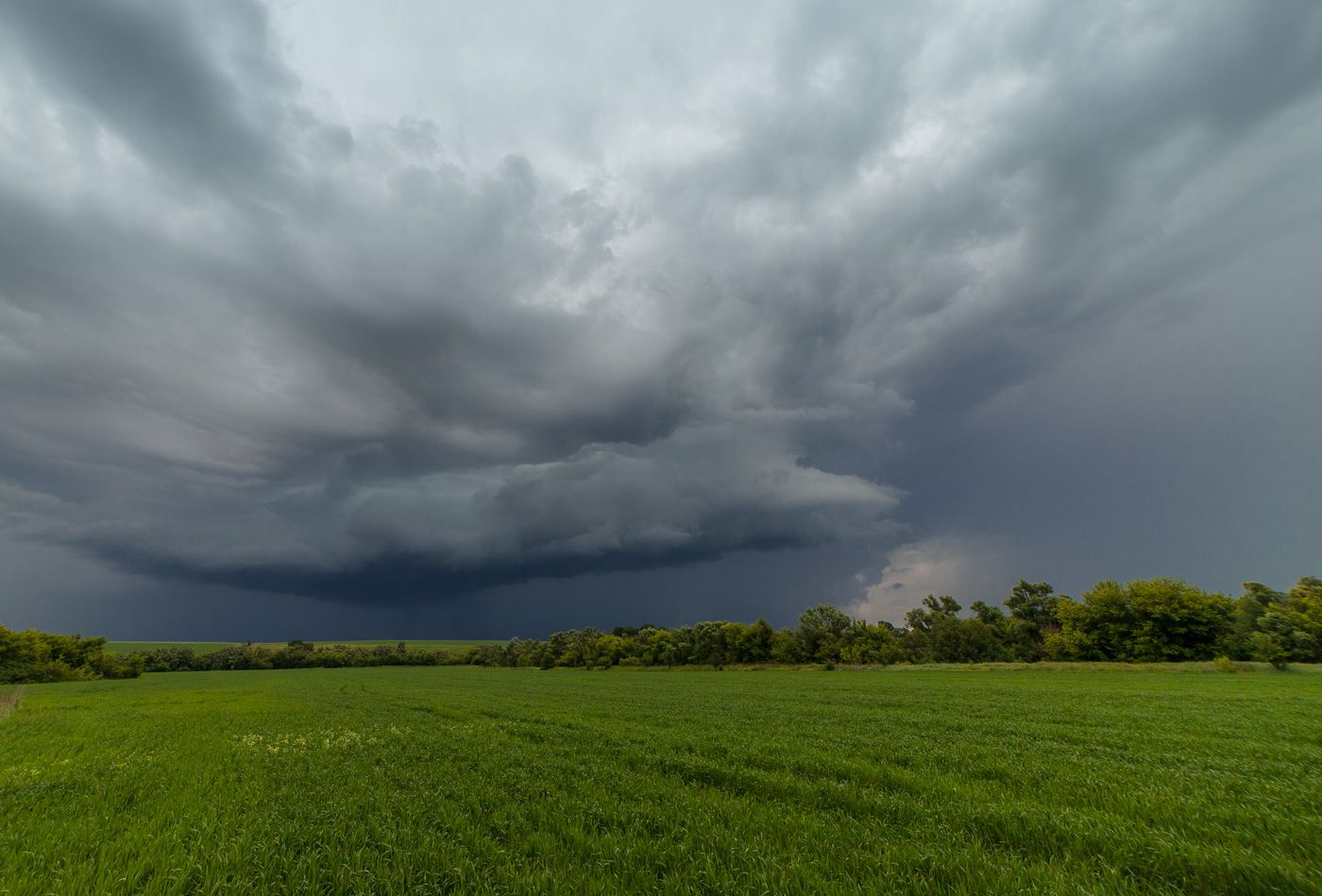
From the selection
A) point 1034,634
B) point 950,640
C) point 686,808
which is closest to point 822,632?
point 950,640

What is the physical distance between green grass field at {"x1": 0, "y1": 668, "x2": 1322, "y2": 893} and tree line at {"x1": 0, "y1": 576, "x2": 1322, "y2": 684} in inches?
2857

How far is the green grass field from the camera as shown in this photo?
299 inches

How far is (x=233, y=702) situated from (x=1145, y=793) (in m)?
60.7

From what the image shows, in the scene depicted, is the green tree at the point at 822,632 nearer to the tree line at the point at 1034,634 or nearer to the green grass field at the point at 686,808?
the tree line at the point at 1034,634

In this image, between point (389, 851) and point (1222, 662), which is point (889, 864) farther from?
point (1222, 662)

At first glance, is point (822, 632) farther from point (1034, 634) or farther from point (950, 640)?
point (1034, 634)

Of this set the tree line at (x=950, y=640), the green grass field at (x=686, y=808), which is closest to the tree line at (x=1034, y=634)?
the tree line at (x=950, y=640)

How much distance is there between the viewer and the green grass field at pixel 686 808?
7.59 m

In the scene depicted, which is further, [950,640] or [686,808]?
[950,640]

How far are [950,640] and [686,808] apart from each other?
379 feet

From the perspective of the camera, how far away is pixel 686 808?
1090cm

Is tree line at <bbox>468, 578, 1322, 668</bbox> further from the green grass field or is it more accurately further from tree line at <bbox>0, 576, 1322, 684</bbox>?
the green grass field

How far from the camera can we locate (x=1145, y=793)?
11.0 meters

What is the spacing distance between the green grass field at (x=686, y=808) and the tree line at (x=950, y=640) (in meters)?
72.6
